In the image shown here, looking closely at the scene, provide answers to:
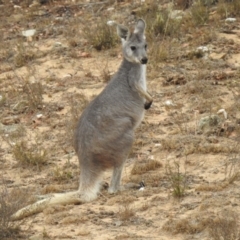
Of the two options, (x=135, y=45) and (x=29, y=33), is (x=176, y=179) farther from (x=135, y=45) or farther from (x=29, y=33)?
(x=29, y=33)

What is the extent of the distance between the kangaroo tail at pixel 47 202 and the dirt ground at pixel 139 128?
0.30ft

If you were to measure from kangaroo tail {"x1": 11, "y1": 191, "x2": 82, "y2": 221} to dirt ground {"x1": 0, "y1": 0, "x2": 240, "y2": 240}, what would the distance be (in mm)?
90

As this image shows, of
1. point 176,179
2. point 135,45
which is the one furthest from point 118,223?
point 135,45

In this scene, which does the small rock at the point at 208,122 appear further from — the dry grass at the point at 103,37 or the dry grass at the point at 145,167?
the dry grass at the point at 103,37

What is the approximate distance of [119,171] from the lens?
8039 millimetres

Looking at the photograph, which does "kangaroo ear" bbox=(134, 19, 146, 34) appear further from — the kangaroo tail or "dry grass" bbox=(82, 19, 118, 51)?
"dry grass" bbox=(82, 19, 118, 51)

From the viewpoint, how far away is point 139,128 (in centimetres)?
Answer: 993

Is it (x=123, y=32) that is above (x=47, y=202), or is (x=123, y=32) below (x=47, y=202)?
above

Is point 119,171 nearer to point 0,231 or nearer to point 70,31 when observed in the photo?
point 0,231

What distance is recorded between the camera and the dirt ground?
23.3 ft

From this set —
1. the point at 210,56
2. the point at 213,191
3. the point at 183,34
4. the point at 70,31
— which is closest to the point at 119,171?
the point at 213,191

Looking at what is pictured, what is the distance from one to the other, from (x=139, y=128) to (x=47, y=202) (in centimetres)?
256

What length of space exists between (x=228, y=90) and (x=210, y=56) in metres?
1.23

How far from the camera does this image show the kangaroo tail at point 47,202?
7.38 metres
